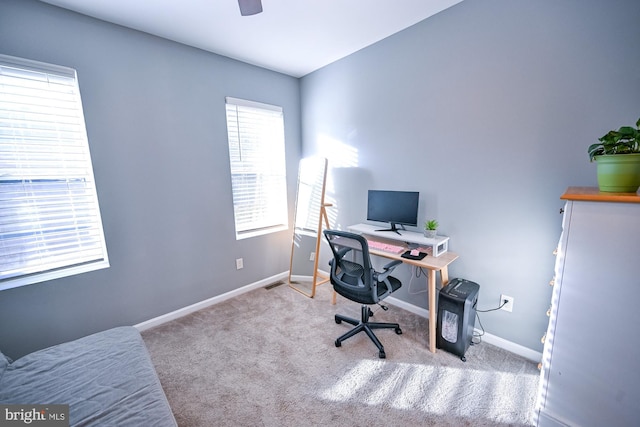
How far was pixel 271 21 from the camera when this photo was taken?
2.01 m

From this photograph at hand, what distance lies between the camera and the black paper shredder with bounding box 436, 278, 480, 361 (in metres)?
1.80

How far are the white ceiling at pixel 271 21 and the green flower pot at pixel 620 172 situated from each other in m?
1.59

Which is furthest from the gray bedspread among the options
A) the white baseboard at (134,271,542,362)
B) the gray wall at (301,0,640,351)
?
the gray wall at (301,0,640,351)

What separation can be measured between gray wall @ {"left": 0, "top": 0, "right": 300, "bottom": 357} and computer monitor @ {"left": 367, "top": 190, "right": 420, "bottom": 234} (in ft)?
5.28

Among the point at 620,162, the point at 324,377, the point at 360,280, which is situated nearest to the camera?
the point at 620,162

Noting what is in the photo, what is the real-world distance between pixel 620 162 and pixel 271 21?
95.4 inches

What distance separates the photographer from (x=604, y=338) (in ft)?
3.72

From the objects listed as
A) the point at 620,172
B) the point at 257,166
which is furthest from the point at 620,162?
the point at 257,166

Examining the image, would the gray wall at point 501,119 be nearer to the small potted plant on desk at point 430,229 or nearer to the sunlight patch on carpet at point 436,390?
the small potted plant on desk at point 430,229

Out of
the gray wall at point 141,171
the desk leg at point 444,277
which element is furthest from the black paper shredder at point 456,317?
the gray wall at point 141,171

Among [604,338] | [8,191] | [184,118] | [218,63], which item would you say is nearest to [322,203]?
[184,118]

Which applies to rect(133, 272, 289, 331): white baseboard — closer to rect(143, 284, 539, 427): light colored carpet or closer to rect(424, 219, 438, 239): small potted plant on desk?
rect(143, 284, 539, 427): light colored carpet

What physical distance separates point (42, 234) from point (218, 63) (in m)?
2.15

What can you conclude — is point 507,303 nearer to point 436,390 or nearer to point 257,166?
point 436,390
